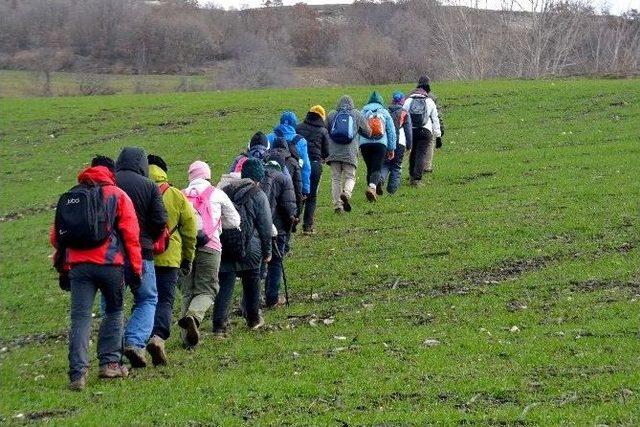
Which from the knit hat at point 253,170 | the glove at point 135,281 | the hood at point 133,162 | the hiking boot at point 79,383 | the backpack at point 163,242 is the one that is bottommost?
the hiking boot at point 79,383

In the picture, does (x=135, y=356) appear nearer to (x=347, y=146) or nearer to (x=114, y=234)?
(x=114, y=234)

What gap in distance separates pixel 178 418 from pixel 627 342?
4.44 meters

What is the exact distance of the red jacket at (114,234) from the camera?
918 cm

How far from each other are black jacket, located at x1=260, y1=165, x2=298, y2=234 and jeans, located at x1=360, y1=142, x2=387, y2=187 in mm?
5288

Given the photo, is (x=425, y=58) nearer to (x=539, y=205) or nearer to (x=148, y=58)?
(x=148, y=58)

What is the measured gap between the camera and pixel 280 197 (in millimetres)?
12938

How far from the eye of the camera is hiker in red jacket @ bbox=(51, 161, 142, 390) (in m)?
9.19

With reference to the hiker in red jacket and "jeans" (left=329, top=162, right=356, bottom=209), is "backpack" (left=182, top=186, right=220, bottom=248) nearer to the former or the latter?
the hiker in red jacket

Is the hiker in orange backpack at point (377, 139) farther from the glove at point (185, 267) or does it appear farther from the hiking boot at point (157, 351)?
the hiking boot at point (157, 351)

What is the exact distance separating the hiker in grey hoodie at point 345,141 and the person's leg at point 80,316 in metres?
8.74

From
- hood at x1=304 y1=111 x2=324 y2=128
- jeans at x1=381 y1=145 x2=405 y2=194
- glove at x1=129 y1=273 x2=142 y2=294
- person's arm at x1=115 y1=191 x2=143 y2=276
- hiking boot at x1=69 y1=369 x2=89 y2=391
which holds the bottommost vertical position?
hiking boot at x1=69 y1=369 x2=89 y2=391

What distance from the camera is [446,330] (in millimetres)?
10711

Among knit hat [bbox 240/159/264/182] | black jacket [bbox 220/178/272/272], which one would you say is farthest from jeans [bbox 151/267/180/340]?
knit hat [bbox 240/159/264/182]

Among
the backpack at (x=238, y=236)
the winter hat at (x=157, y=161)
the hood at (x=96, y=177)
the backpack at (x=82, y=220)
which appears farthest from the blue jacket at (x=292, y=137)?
the backpack at (x=82, y=220)
